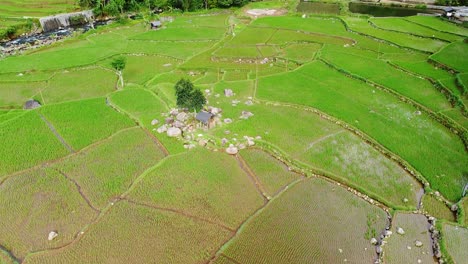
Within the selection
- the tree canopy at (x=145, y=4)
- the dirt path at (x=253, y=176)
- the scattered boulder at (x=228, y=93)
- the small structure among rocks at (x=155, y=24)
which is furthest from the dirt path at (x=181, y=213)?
the tree canopy at (x=145, y=4)

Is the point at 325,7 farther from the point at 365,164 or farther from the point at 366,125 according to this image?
the point at 365,164

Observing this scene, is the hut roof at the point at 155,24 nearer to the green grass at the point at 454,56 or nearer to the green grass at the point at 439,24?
the green grass at the point at 454,56

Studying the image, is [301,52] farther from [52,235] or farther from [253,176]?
[52,235]

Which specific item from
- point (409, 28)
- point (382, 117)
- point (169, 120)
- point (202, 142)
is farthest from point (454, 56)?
point (169, 120)

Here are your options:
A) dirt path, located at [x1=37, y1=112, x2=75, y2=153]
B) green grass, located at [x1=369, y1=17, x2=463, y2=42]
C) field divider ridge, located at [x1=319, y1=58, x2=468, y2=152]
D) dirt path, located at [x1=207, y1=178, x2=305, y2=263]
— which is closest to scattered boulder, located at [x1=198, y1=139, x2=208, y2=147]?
dirt path, located at [x1=207, y1=178, x2=305, y2=263]

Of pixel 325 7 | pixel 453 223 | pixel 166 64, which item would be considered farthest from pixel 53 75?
pixel 325 7

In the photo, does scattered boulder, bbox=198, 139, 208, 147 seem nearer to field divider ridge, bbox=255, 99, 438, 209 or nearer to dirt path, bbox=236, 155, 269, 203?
dirt path, bbox=236, 155, 269, 203
